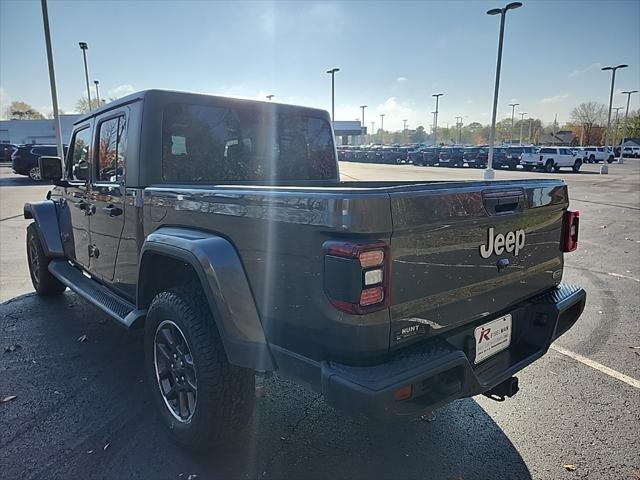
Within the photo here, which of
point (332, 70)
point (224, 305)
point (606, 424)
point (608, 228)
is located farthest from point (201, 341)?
point (332, 70)

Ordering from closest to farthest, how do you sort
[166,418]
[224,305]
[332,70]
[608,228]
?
[224,305], [166,418], [608,228], [332,70]

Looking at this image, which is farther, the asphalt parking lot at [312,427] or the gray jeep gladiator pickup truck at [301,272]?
the asphalt parking lot at [312,427]

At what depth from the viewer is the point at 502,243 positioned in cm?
240

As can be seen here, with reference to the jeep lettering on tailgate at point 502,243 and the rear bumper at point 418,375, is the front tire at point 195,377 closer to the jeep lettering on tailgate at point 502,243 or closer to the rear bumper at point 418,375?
the rear bumper at point 418,375

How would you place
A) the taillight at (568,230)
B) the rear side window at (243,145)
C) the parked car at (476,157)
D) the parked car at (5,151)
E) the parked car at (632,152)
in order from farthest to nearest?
1. the parked car at (632,152)
2. the parked car at (476,157)
3. the parked car at (5,151)
4. the rear side window at (243,145)
5. the taillight at (568,230)

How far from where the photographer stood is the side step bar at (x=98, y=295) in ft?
10.2

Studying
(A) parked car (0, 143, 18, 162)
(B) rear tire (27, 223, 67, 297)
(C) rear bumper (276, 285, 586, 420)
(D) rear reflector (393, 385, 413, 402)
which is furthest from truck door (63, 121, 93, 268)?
(A) parked car (0, 143, 18, 162)

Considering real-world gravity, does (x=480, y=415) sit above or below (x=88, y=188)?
below

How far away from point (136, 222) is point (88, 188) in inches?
46.3

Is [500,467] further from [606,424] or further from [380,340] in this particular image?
[380,340]

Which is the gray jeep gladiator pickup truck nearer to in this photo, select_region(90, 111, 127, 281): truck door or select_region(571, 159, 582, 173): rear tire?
select_region(90, 111, 127, 281): truck door

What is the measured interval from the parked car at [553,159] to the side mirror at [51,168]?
34.3 metres

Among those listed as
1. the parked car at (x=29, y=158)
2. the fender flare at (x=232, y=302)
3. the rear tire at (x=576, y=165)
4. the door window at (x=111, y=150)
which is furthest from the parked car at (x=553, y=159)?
the fender flare at (x=232, y=302)

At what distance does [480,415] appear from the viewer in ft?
9.99
